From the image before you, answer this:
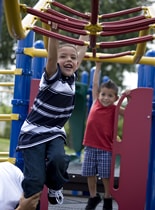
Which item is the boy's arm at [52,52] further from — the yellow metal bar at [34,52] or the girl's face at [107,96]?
the girl's face at [107,96]

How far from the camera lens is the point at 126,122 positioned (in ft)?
13.0

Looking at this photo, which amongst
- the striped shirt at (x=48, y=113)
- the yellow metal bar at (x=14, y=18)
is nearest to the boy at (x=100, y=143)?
the striped shirt at (x=48, y=113)

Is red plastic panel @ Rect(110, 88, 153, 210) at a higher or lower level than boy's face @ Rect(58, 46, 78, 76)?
lower

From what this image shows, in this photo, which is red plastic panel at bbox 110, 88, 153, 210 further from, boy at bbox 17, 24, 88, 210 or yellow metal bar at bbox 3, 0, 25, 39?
yellow metal bar at bbox 3, 0, 25, 39

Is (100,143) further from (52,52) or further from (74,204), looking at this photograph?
(52,52)

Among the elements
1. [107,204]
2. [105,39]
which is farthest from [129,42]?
[105,39]

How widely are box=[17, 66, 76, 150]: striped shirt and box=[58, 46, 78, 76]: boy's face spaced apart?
0.15 ft

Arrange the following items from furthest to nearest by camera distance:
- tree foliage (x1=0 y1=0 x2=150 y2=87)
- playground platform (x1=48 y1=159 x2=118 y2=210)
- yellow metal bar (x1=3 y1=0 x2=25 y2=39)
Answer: tree foliage (x1=0 y1=0 x2=150 y2=87) < playground platform (x1=48 y1=159 x2=118 y2=210) < yellow metal bar (x1=3 y1=0 x2=25 y2=39)

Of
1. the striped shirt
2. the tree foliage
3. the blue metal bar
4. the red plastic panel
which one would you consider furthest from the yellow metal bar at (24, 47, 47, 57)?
the tree foliage

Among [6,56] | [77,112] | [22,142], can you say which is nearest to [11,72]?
[22,142]

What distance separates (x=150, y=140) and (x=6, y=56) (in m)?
14.1

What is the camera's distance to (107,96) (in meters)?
4.28

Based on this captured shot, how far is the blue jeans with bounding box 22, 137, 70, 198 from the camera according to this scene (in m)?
2.87

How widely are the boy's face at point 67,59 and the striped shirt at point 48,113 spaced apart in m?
0.05
